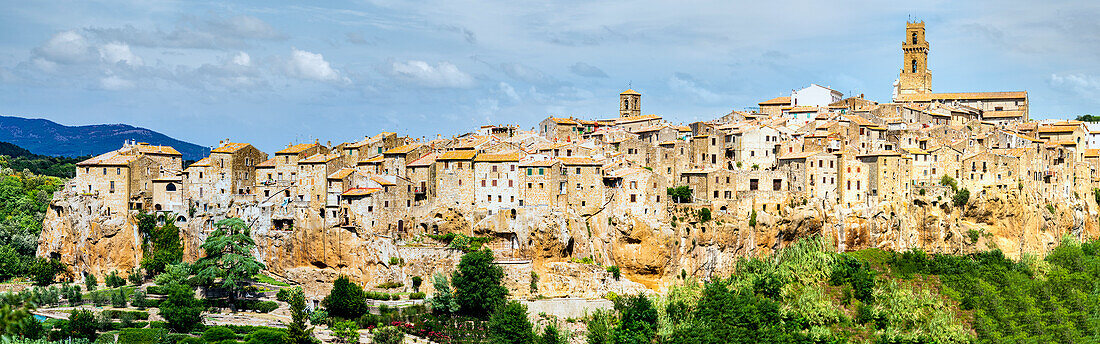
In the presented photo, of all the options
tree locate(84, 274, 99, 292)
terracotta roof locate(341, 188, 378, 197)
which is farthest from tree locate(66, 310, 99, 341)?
terracotta roof locate(341, 188, 378, 197)

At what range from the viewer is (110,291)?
63.4 meters

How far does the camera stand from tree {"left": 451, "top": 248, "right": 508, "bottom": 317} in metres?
59.6

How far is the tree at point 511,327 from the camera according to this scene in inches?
2239

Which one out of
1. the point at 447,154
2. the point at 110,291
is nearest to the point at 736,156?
the point at 447,154

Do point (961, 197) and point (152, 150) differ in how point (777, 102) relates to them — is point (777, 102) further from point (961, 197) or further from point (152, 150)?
point (152, 150)

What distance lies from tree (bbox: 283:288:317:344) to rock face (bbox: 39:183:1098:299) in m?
3.32

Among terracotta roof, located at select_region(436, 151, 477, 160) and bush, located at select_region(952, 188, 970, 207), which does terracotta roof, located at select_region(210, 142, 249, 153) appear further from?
bush, located at select_region(952, 188, 970, 207)

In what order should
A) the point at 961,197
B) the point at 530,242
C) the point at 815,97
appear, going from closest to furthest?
the point at 530,242
the point at 961,197
the point at 815,97

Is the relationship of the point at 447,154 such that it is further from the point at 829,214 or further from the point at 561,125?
the point at 829,214

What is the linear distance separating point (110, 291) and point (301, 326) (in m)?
15.0

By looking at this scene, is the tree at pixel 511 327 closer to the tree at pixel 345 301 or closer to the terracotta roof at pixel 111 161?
the tree at pixel 345 301

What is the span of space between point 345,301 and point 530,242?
1070 cm

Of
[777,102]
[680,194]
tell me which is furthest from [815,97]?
[680,194]

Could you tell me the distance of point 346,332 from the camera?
56.7 meters
